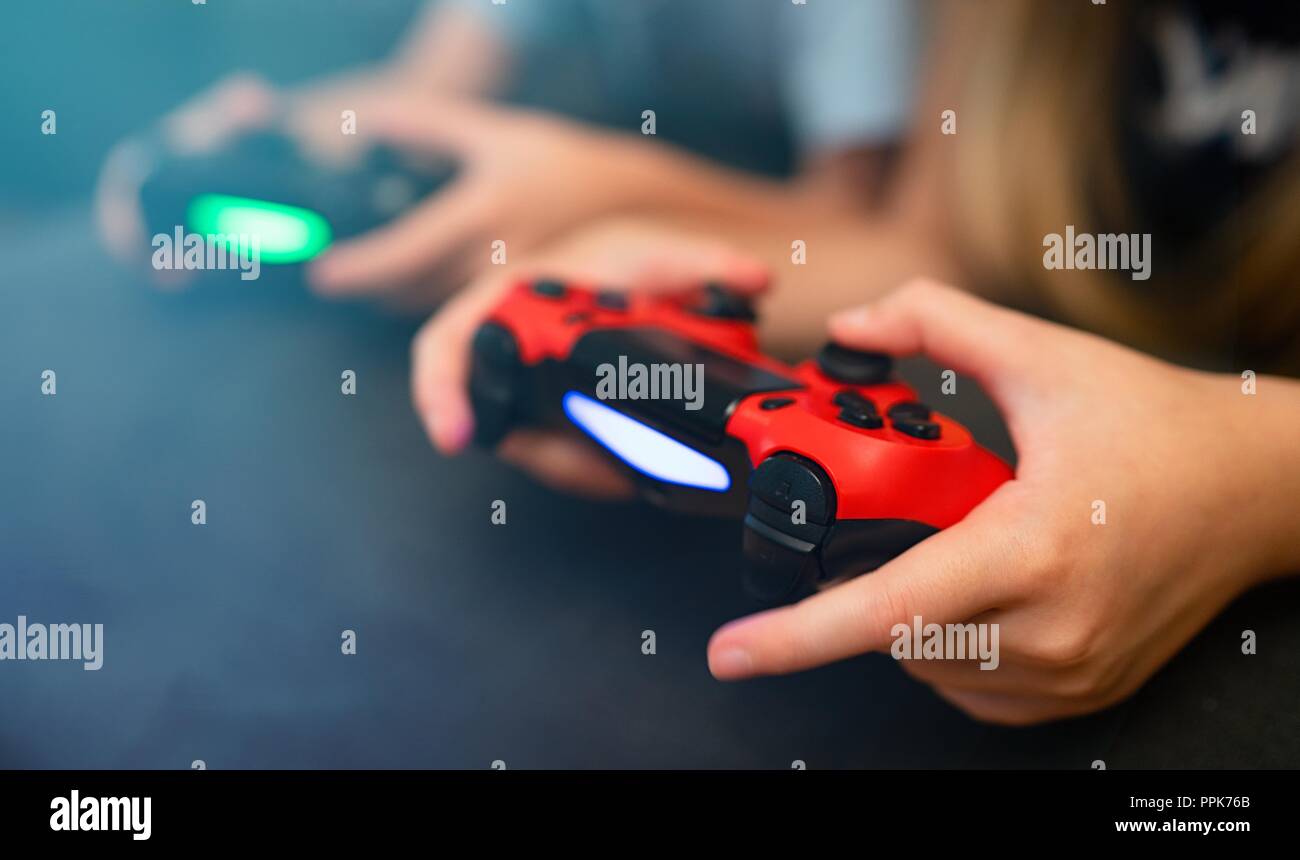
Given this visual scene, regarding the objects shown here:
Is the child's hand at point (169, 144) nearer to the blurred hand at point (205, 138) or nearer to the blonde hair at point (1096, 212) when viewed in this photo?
the blurred hand at point (205, 138)

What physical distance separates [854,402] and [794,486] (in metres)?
0.04

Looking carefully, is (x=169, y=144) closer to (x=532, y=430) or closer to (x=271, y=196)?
(x=271, y=196)

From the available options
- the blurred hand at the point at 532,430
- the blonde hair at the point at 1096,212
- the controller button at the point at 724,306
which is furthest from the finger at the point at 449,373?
the blonde hair at the point at 1096,212

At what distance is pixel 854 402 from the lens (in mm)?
319

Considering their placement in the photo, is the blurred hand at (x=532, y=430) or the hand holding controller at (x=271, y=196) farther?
the hand holding controller at (x=271, y=196)

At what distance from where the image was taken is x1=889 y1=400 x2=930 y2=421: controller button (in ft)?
1.03

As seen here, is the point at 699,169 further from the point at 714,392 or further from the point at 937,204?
the point at 714,392

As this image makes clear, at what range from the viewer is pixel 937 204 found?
2.27 feet

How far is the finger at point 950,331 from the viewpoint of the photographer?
13.5 inches

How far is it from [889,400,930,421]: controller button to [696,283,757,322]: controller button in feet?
0.36

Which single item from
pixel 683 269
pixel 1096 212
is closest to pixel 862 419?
pixel 683 269

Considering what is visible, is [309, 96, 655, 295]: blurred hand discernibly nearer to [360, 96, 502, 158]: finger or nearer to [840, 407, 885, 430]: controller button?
[360, 96, 502, 158]: finger

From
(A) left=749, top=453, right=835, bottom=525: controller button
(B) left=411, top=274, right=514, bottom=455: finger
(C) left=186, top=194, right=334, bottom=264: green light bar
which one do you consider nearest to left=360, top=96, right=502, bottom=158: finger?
(C) left=186, top=194, right=334, bottom=264: green light bar

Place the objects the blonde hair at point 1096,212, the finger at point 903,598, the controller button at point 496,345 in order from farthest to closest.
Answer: the blonde hair at point 1096,212
the controller button at point 496,345
the finger at point 903,598
